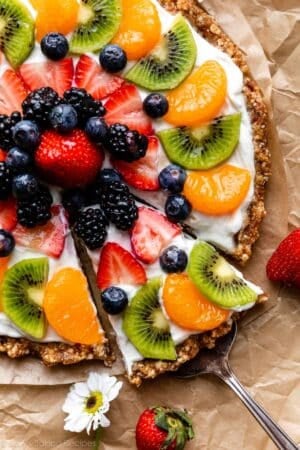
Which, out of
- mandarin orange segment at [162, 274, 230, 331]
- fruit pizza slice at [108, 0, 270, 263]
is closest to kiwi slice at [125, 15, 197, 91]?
fruit pizza slice at [108, 0, 270, 263]

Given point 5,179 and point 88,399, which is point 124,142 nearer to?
point 5,179

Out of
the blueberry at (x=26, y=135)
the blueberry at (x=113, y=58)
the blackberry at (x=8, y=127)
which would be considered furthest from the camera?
the blueberry at (x=113, y=58)

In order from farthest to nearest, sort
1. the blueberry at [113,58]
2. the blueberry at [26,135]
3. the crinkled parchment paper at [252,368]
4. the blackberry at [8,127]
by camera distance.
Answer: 1. the crinkled parchment paper at [252,368]
2. the blueberry at [113,58]
3. the blackberry at [8,127]
4. the blueberry at [26,135]

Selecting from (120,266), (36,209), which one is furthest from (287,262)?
(36,209)

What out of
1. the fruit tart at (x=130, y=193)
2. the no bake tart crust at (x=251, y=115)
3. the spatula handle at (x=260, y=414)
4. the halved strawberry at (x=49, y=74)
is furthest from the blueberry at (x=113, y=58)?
the spatula handle at (x=260, y=414)

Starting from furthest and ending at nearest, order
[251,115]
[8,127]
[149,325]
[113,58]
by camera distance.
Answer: [251,115], [149,325], [113,58], [8,127]

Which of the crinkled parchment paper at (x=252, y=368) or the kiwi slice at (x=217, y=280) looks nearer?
the kiwi slice at (x=217, y=280)

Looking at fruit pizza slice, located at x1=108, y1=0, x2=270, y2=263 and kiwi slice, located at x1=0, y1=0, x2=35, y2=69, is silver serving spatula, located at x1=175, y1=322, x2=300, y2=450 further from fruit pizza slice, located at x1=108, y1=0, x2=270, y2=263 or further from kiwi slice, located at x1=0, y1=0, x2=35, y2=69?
kiwi slice, located at x1=0, y1=0, x2=35, y2=69

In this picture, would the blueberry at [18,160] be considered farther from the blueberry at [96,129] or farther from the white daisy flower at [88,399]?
the white daisy flower at [88,399]

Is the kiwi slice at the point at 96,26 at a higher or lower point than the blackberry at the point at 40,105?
higher
